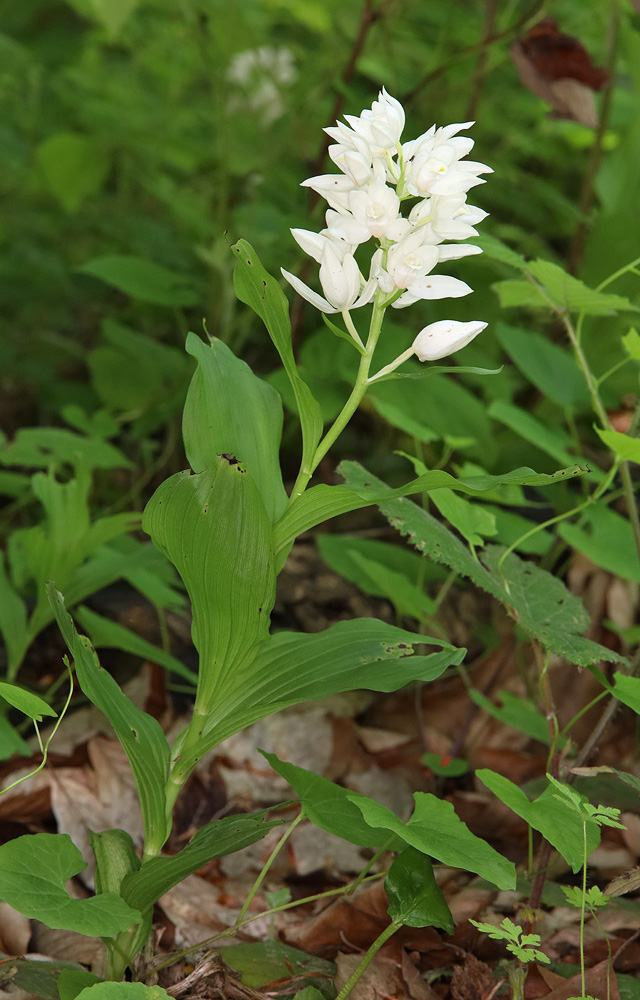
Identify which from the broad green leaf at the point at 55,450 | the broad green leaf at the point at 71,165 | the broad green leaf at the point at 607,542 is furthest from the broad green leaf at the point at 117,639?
the broad green leaf at the point at 71,165

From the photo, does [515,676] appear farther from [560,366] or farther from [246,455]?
[246,455]

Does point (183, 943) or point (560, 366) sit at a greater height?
point (560, 366)

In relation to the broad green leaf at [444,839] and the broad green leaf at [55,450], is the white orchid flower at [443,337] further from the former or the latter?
the broad green leaf at [55,450]

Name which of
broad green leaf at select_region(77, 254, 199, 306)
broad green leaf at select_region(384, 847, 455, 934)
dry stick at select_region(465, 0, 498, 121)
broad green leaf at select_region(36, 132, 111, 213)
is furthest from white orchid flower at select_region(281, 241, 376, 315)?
broad green leaf at select_region(36, 132, 111, 213)

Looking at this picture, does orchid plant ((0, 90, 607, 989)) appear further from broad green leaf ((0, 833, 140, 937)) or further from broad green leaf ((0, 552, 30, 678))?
broad green leaf ((0, 552, 30, 678))

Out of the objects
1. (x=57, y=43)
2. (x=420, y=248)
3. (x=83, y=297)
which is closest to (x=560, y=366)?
(x=420, y=248)

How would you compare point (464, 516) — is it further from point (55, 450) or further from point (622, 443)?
point (55, 450)

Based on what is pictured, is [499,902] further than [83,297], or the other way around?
[83,297]
